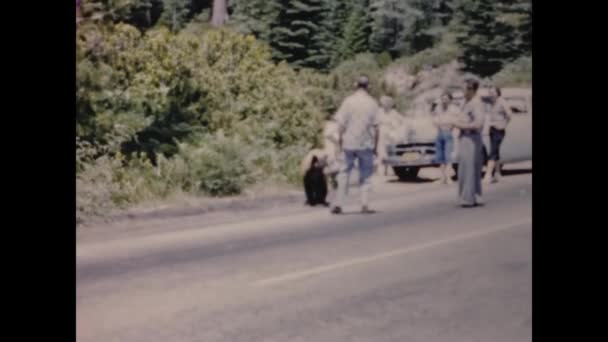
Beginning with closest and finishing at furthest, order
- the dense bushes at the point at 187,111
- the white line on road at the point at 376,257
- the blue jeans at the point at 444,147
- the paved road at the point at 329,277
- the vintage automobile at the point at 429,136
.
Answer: the paved road at the point at 329,277 → the white line on road at the point at 376,257 → the dense bushes at the point at 187,111 → the vintage automobile at the point at 429,136 → the blue jeans at the point at 444,147

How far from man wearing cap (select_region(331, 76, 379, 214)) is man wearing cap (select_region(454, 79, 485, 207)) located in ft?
1.87

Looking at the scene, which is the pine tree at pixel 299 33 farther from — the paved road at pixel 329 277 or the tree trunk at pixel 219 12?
the paved road at pixel 329 277

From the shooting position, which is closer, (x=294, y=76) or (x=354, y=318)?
(x=354, y=318)

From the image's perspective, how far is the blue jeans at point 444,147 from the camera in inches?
179

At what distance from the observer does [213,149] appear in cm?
446

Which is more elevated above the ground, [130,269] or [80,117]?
[80,117]

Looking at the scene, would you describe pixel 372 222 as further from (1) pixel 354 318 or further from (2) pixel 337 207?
(1) pixel 354 318

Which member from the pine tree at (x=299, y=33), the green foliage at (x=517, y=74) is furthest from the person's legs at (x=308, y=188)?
the green foliage at (x=517, y=74)

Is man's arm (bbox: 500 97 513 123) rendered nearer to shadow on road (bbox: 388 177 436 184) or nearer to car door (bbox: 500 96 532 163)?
car door (bbox: 500 96 532 163)

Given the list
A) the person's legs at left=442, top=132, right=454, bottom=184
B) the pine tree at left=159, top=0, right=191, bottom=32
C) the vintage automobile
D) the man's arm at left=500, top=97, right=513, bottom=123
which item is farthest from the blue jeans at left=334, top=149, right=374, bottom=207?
the pine tree at left=159, top=0, right=191, bottom=32

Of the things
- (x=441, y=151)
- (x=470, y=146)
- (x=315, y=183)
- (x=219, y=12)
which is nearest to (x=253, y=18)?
(x=219, y=12)
